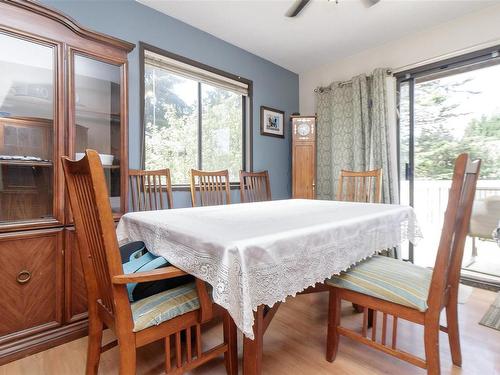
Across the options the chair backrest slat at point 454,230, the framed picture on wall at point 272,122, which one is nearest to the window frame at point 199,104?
the framed picture on wall at point 272,122

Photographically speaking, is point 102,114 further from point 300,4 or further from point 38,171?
point 300,4

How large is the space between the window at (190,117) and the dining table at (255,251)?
129cm

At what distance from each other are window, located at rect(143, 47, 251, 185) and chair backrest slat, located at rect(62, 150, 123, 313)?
1.45 meters

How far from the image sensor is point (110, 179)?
1.76 m

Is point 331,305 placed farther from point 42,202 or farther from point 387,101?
point 387,101

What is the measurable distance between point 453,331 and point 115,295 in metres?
1.51

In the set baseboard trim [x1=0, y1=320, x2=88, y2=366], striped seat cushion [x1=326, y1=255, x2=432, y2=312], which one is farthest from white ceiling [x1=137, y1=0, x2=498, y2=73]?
baseboard trim [x1=0, y1=320, x2=88, y2=366]

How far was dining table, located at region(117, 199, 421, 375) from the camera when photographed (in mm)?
784

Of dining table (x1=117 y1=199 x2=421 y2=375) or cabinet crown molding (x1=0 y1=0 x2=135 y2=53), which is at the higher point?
cabinet crown molding (x1=0 y1=0 x2=135 y2=53)

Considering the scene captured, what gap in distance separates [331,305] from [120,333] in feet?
3.19

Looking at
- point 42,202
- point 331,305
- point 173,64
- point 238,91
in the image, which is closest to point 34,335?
point 42,202

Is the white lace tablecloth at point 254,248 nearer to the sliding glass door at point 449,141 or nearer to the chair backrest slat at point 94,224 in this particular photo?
the chair backrest slat at point 94,224

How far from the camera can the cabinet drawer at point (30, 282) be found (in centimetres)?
143

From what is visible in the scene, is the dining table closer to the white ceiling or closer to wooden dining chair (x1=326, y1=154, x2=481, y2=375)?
wooden dining chair (x1=326, y1=154, x2=481, y2=375)
